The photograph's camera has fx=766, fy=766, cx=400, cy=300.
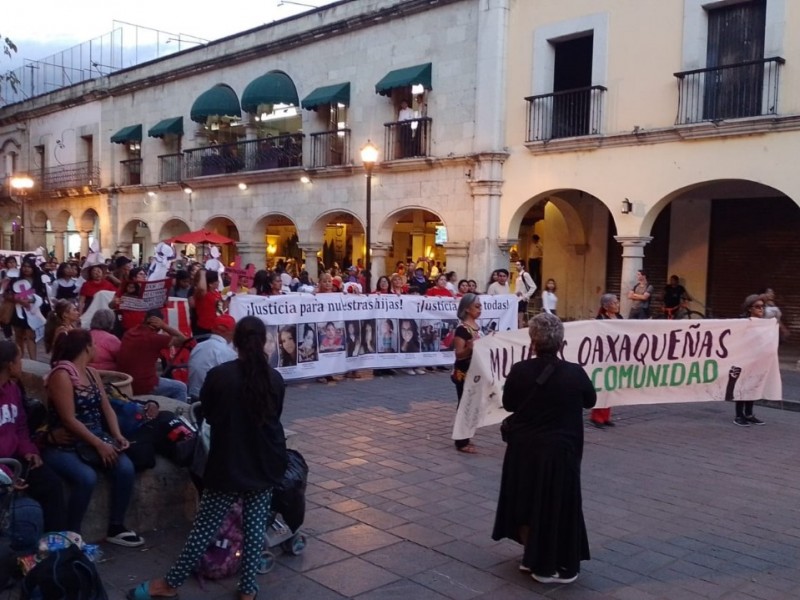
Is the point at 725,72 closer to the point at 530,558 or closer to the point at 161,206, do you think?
the point at 530,558

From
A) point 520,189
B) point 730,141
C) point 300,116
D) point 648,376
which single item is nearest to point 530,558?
point 648,376

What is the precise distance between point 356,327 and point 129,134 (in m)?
20.1

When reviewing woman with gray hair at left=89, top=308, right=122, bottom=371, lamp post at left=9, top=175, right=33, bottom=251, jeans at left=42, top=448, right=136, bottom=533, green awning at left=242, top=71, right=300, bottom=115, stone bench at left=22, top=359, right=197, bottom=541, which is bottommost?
stone bench at left=22, top=359, right=197, bottom=541

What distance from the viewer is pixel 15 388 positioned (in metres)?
4.71

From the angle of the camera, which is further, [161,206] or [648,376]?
[161,206]

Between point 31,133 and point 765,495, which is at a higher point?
point 31,133

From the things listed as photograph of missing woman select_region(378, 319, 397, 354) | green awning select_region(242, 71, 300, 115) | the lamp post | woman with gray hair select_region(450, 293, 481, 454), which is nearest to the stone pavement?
woman with gray hair select_region(450, 293, 481, 454)

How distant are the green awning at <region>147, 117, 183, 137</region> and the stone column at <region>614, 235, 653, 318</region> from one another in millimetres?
17033

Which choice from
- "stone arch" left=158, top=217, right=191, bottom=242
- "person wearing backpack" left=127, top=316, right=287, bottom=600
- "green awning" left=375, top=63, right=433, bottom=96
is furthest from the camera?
"stone arch" left=158, top=217, right=191, bottom=242

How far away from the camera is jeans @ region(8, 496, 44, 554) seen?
14.0ft

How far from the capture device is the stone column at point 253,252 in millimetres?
24875

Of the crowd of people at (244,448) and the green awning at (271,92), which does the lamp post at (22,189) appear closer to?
the green awning at (271,92)

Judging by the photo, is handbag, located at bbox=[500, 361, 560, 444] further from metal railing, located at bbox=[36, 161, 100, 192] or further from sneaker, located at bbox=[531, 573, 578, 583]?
metal railing, located at bbox=[36, 161, 100, 192]

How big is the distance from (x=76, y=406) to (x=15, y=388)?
38 cm
